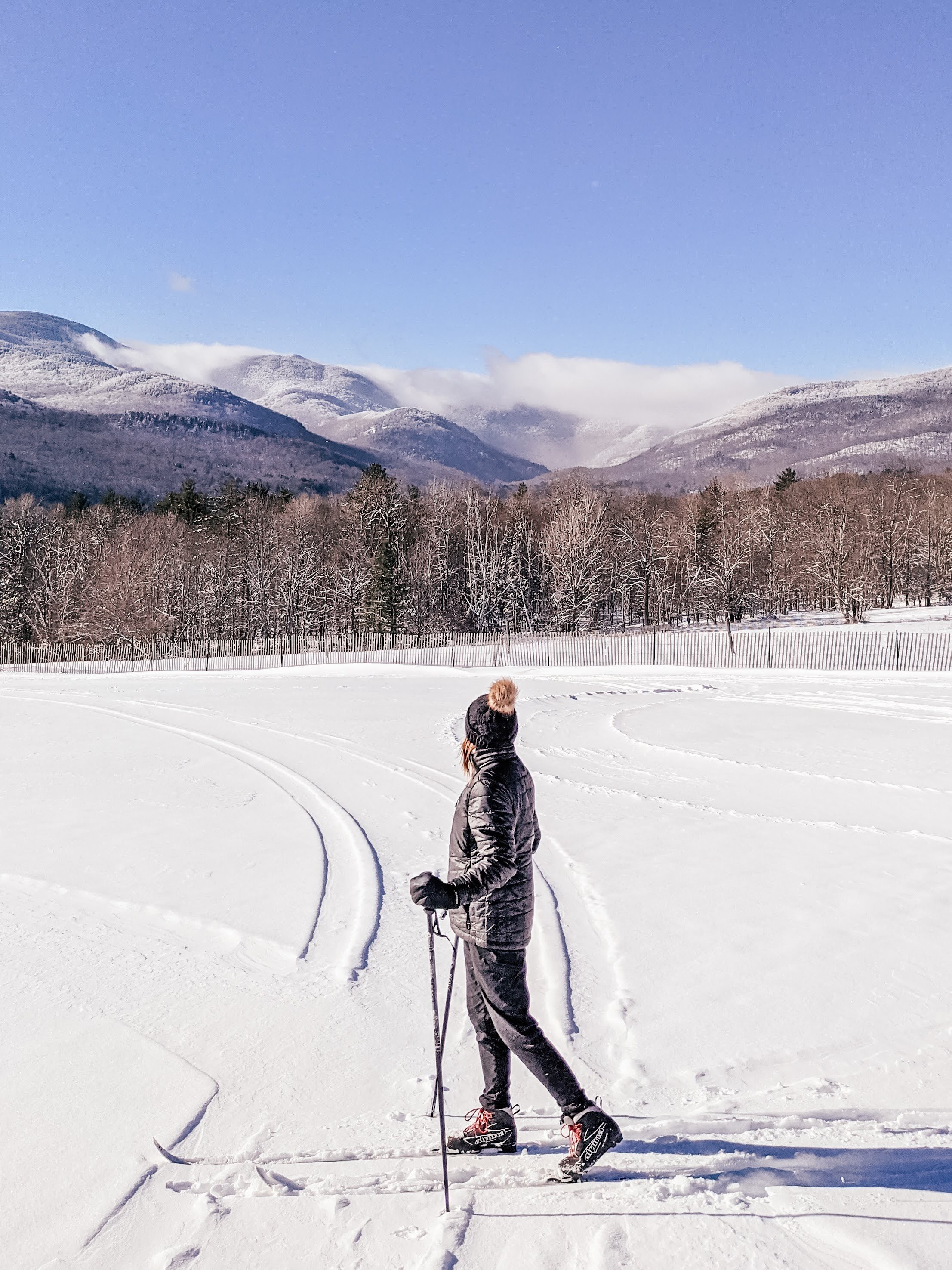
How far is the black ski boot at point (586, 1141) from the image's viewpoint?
2977 millimetres

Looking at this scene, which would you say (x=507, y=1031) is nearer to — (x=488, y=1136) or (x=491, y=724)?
(x=488, y=1136)

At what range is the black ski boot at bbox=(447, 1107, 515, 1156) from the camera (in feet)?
10.4

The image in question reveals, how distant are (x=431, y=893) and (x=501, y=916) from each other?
341 millimetres

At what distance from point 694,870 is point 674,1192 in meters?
4.15

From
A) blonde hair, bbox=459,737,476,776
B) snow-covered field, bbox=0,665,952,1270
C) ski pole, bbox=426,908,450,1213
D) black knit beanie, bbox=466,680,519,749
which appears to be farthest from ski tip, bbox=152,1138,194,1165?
black knit beanie, bbox=466,680,519,749

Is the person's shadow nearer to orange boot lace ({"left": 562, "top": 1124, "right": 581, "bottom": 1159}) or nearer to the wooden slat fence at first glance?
orange boot lace ({"left": 562, "top": 1124, "right": 581, "bottom": 1159})

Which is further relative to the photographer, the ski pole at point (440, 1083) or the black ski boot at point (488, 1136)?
the black ski boot at point (488, 1136)

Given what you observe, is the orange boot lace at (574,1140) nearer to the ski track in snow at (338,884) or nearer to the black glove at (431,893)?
the black glove at (431,893)

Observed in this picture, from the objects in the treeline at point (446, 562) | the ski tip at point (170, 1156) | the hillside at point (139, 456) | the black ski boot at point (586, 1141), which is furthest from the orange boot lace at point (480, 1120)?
the hillside at point (139, 456)

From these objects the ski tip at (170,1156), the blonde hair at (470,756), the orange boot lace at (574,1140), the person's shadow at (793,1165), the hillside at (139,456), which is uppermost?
the hillside at (139,456)

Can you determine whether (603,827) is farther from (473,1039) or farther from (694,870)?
(473,1039)

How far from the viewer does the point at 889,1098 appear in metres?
3.56

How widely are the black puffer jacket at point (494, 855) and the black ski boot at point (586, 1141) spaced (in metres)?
0.67

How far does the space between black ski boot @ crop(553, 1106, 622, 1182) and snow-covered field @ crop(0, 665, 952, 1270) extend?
0.12 meters
